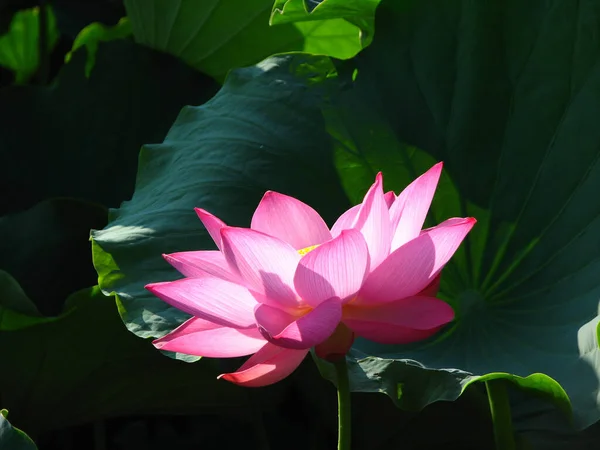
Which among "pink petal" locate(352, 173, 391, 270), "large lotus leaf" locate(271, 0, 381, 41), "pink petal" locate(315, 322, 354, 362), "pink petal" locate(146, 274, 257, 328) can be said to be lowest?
"pink petal" locate(315, 322, 354, 362)

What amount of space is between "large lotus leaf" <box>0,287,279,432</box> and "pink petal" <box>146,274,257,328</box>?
413 mm

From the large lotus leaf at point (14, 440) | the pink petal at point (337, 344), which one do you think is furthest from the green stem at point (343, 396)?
the large lotus leaf at point (14, 440)

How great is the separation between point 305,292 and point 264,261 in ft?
0.10

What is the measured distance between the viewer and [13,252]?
49.3 inches

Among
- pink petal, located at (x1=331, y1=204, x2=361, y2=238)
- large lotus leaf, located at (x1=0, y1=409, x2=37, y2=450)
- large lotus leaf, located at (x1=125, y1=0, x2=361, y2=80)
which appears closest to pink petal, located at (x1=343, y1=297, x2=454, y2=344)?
pink petal, located at (x1=331, y1=204, x2=361, y2=238)

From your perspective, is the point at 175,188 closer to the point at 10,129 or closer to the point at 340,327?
the point at 340,327

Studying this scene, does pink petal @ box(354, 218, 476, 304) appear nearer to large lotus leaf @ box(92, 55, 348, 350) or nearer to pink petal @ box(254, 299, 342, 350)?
pink petal @ box(254, 299, 342, 350)

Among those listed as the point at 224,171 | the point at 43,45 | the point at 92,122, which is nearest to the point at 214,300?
the point at 224,171

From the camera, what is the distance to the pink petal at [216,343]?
0.60m

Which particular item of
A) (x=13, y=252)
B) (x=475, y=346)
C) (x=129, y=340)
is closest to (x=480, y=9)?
(x=475, y=346)

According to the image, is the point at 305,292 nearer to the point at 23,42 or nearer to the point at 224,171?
the point at 224,171

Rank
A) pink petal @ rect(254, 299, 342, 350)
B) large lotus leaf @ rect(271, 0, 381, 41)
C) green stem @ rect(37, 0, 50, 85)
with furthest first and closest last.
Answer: green stem @ rect(37, 0, 50, 85), large lotus leaf @ rect(271, 0, 381, 41), pink petal @ rect(254, 299, 342, 350)

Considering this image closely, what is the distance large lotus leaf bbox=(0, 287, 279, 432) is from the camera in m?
1.01

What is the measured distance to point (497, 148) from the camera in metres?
1.04
